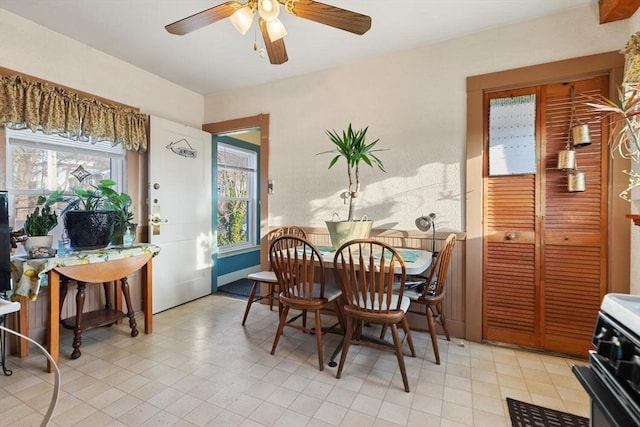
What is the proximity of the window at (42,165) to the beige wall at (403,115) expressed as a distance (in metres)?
1.65

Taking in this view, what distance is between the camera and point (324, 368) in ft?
6.47

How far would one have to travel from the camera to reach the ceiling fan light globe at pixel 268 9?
160 centimetres

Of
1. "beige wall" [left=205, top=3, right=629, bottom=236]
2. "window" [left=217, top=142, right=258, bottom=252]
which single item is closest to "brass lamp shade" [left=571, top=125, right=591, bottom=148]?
"beige wall" [left=205, top=3, right=629, bottom=236]

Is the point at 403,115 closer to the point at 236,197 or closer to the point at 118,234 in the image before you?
the point at 118,234

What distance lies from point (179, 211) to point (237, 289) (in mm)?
1291

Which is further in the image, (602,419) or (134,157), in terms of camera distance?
(134,157)

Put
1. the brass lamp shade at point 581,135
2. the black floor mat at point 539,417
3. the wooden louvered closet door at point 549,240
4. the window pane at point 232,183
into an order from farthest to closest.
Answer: the window pane at point 232,183
the wooden louvered closet door at point 549,240
the brass lamp shade at point 581,135
the black floor mat at point 539,417

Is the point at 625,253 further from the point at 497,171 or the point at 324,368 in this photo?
the point at 324,368

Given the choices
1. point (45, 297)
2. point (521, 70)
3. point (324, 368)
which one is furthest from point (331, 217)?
point (45, 297)

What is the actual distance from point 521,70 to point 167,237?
3.47 m

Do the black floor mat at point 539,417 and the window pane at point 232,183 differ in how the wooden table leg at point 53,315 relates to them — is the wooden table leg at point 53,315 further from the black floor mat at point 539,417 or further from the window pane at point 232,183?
the black floor mat at point 539,417

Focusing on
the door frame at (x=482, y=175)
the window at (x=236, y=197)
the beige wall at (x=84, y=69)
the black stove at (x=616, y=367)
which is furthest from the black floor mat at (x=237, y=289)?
the black stove at (x=616, y=367)

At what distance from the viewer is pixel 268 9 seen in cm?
162

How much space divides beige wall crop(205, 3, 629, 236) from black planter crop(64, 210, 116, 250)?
1.51m
